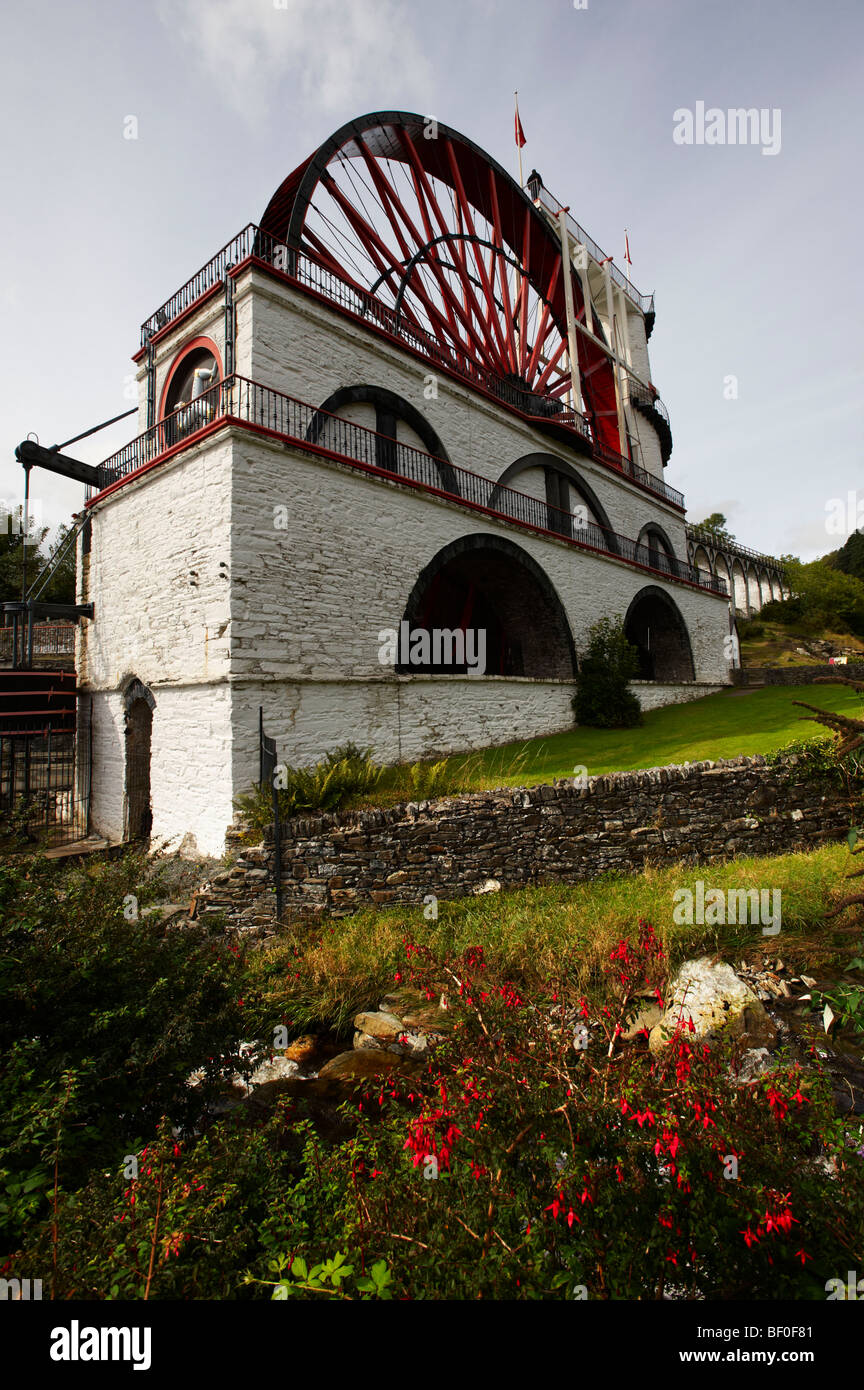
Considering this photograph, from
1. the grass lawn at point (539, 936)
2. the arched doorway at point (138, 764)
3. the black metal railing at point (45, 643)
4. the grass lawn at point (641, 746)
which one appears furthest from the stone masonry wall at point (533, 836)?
the black metal railing at point (45, 643)

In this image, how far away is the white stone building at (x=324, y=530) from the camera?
810 cm

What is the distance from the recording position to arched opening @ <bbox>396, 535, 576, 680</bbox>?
43.2 feet

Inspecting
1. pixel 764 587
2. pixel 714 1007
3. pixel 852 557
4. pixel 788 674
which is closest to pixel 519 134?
pixel 788 674

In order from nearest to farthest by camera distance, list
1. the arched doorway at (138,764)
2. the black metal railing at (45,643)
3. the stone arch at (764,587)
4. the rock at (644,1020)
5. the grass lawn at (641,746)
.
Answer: the rock at (644,1020), the grass lawn at (641,746), the arched doorway at (138,764), the black metal railing at (45,643), the stone arch at (764,587)

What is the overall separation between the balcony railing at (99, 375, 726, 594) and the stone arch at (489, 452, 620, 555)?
457 millimetres

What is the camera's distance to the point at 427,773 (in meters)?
8.27

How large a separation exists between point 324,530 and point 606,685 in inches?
321

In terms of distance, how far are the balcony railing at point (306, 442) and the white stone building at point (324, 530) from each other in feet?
0.19

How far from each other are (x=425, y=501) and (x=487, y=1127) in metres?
9.75

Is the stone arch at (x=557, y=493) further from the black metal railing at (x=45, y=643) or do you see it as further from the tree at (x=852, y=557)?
the tree at (x=852, y=557)

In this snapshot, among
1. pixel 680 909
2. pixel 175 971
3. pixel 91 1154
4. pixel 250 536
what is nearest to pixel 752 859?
pixel 680 909

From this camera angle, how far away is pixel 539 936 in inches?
227

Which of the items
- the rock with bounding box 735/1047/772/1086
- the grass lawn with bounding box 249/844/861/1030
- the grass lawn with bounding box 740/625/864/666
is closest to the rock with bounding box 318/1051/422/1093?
the grass lawn with bounding box 249/844/861/1030

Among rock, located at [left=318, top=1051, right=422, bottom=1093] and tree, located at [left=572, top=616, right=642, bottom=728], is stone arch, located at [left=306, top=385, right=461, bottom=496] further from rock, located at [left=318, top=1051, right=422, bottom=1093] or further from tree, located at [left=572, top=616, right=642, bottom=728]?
rock, located at [left=318, top=1051, right=422, bottom=1093]
